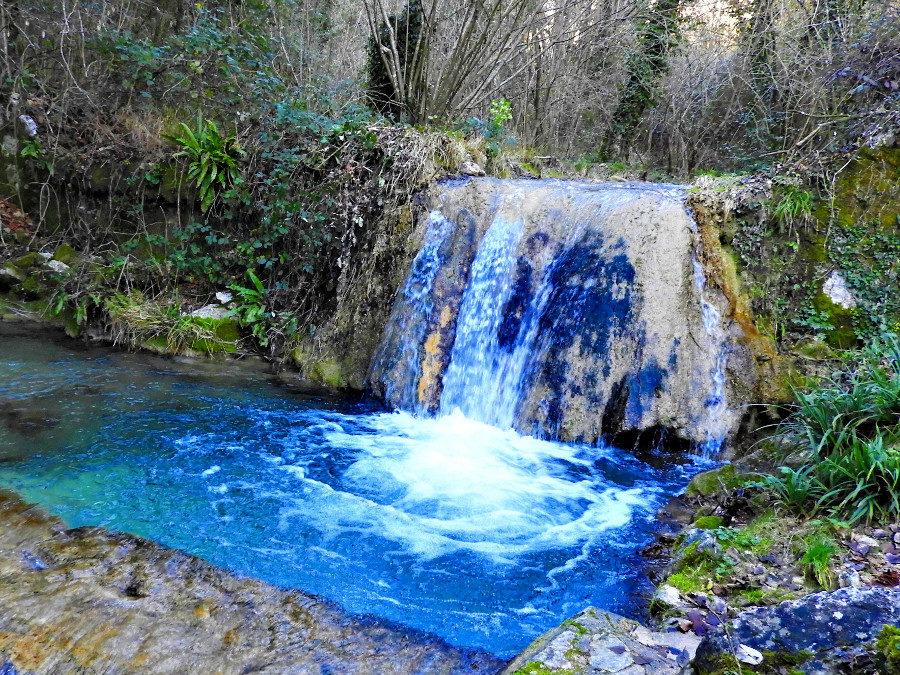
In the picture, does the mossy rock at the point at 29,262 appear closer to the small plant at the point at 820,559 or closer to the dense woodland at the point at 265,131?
the dense woodland at the point at 265,131

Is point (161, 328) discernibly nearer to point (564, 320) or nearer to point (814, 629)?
point (564, 320)

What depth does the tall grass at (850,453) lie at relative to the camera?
3.21 m

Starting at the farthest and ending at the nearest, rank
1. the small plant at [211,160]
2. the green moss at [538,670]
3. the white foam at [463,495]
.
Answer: the small plant at [211,160]
the white foam at [463,495]
the green moss at [538,670]

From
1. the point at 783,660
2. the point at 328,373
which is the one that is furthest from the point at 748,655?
the point at 328,373

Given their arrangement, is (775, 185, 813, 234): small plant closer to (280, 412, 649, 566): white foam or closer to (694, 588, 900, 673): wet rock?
(280, 412, 649, 566): white foam

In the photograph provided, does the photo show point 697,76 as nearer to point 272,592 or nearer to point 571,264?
point 571,264

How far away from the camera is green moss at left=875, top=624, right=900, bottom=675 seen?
142 cm

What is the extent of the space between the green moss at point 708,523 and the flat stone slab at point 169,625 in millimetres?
1782

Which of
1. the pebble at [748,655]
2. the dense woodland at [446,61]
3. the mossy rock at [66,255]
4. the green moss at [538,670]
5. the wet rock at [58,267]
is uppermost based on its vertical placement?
the dense woodland at [446,61]

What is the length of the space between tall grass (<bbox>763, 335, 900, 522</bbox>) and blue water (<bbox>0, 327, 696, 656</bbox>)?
1.13 metres

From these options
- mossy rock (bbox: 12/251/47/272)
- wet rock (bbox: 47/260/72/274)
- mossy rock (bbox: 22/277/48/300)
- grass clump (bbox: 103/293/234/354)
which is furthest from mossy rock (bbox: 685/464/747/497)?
mossy rock (bbox: 12/251/47/272)

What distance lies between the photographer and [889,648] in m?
1.46

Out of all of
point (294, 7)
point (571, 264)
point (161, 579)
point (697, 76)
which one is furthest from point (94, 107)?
point (697, 76)

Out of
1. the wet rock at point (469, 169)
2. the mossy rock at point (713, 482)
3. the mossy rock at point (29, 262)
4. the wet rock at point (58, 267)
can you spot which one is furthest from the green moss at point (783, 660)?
the mossy rock at point (29, 262)
